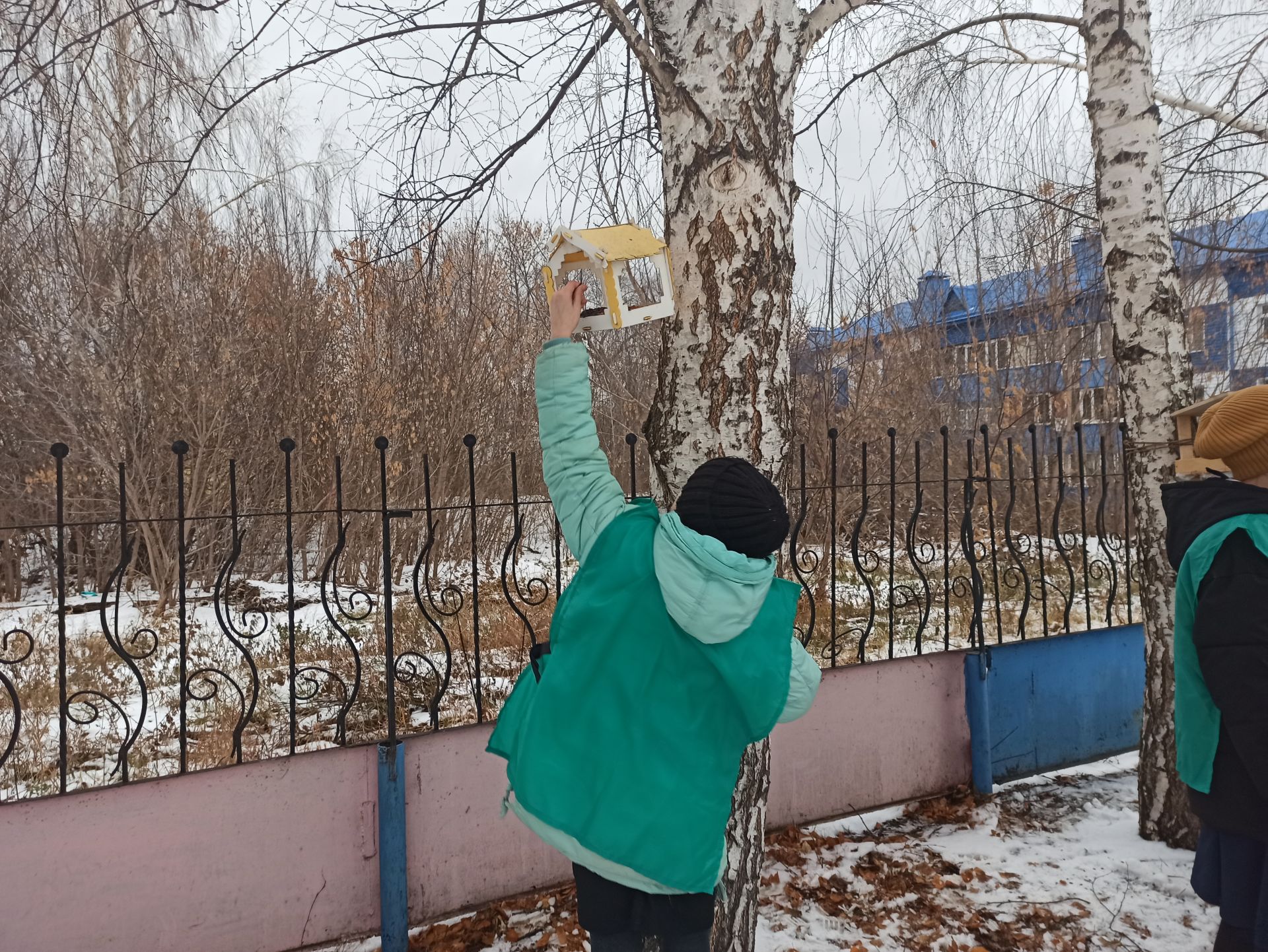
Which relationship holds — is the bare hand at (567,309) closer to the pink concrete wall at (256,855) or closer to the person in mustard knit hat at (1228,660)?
the person in mustard knit hat at (1228,660)

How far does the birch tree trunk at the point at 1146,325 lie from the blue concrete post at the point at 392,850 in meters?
3.02

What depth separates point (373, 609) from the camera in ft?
21.3

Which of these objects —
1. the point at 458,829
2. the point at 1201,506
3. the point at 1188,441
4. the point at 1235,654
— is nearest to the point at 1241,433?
the point at 1201,506

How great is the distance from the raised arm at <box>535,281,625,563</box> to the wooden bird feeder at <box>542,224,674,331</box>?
156mm

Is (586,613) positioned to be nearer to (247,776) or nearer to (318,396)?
(247,776)

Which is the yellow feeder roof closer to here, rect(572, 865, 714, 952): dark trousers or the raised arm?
the raised arm

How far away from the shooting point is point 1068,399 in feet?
38.7

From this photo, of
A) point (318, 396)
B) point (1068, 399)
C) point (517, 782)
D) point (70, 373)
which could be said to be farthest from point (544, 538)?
point (517, 782)

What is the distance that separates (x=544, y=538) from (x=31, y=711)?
763cm

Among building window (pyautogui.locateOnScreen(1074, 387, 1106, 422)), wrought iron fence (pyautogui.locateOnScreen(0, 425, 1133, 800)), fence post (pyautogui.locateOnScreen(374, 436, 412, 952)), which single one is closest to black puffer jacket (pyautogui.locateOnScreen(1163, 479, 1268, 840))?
wrought iron fence (pyautogui.locateOnScreen(0, 425, 1133, 800))

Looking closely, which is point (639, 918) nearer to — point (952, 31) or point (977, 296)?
point (952, 31)

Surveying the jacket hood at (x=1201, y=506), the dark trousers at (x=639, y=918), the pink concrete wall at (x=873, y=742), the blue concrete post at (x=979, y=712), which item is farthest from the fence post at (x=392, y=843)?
the blue concrete post at (x=979, y=712)

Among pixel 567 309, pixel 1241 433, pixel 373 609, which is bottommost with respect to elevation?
pixel 373 609

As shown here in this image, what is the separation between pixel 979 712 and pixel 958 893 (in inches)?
41.5
